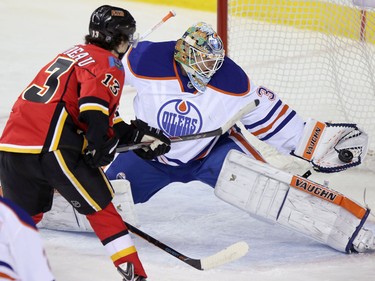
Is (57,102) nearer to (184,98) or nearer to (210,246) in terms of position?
(184,98)

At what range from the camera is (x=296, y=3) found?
5332 mm

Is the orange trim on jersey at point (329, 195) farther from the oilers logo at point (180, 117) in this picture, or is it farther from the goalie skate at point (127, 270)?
the goalie skate at point (127, 270)

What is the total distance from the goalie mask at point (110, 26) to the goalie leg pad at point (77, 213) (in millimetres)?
688

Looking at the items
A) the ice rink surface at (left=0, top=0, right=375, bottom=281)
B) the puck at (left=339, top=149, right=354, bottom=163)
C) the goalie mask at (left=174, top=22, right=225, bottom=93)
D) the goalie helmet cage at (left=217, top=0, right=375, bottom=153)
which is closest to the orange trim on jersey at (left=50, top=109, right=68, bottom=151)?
the ice rink surface at (left=0, top=0, right=375, bottom=281)

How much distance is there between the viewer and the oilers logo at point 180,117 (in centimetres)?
343

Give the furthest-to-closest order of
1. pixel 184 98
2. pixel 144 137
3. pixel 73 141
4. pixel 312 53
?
pixel 312 53, pixel 184 98, pixel 144 137, pixel 73 141

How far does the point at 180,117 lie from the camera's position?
3434mm

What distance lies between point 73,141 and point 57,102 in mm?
123

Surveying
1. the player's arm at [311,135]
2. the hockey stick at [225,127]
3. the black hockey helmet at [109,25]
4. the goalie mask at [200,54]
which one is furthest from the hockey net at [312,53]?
the black hockey helmet at [109,25]

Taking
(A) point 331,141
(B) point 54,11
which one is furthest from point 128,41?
(B) point 54,11

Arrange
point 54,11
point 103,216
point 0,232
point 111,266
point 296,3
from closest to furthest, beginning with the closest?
point 0,232, point 103,216, point 111,266, point 296,3, point 54,11

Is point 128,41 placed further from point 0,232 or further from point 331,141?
point 0,232

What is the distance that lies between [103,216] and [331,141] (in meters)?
1.09

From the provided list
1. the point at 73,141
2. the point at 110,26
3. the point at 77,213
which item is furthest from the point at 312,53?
the point at 73,141
